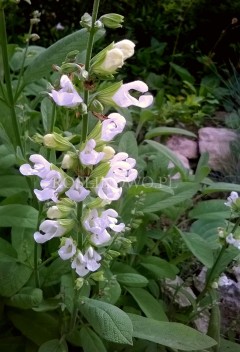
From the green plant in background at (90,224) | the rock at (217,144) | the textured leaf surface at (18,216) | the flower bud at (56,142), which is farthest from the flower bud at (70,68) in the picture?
the rock at (217,144)

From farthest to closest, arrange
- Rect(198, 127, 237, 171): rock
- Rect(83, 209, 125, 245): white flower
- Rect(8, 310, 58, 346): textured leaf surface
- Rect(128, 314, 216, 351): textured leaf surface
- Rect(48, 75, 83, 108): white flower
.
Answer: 1. Rect(198, 127, 237, 171): rock
2. Rect(8, 310, 58, 346): textured leaf surface
3. Rect(128, 314, 216, 351): textured leaf surface
4. Rect(83, 209, 125, 245): white flower
5. Rect(48, 75, 83, 108): white flower

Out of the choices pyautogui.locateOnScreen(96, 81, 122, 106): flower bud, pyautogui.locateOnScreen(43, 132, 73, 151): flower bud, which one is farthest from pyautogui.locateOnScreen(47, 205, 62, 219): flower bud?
pyautogui.locateOnScreen(96, 81, 122, 106): flower bud

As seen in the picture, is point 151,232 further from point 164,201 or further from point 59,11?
point 59,11

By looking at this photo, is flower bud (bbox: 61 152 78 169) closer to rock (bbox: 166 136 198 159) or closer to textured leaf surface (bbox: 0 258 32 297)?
textured leaf surface (bbox: 0 258 32 297)

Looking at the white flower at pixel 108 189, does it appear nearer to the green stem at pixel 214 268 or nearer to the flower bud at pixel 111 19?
the flower bud at pixel 111 19

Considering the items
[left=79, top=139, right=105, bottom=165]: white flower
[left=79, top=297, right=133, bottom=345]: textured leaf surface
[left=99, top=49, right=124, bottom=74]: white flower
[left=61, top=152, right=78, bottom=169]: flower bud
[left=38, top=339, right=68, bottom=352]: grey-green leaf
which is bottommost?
[left=38, top=339, right=68, bottom=352]: grey-green leaf

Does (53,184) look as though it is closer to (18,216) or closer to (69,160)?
(69,160)
